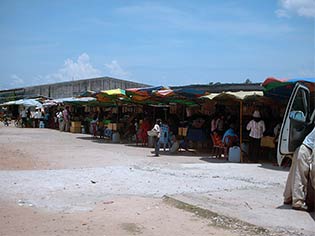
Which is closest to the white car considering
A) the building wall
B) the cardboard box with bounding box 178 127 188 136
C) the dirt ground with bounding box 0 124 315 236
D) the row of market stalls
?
the dirt ground with bounding box 0 124 315 236

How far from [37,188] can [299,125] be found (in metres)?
5.41

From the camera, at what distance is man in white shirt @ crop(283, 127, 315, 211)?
662cm

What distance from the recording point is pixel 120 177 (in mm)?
10156

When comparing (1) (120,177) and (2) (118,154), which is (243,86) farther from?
(1) (120,177)

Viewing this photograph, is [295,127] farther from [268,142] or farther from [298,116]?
[268,142]

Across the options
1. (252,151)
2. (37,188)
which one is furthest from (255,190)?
(252,151)

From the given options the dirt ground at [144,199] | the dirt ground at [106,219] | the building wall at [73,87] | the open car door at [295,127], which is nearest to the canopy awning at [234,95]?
the dirt ground at [144,199]

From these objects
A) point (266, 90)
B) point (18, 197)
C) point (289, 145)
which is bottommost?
point (18, 197)

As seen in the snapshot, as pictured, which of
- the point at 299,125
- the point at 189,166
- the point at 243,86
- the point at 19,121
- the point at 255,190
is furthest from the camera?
the point at 19,121

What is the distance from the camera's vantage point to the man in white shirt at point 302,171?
6.62 metres

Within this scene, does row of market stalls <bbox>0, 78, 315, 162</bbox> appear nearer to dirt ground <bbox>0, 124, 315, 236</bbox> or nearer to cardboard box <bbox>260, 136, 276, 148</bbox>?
cardboard box <bbox>260, 136, 276, 148</bbox>

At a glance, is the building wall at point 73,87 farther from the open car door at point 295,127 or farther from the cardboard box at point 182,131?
the open car door at point 295,127

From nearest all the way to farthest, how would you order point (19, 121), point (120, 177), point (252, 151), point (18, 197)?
point (18, 197) < point (120, 177) < point (252, 151) < point (19, 121)

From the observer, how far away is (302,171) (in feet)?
21.8
